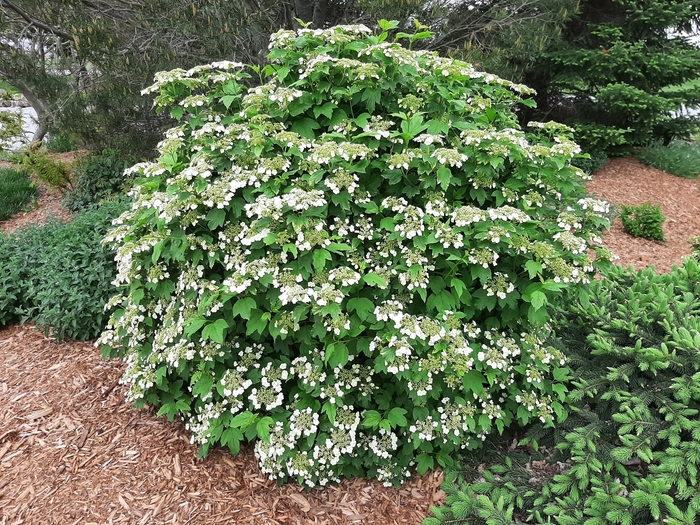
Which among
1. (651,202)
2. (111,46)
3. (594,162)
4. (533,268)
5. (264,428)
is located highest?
(111,46)

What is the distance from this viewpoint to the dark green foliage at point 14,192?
6779 millimetres

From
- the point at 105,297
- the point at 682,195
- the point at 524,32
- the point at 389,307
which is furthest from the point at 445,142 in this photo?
the point at 682,195

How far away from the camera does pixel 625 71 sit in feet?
21.9

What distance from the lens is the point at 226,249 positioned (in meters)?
2.25

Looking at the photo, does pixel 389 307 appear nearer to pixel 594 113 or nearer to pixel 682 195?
pixel 682 195

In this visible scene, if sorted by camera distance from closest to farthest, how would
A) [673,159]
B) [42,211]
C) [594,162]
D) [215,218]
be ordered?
[215,218], [42,211], [594,162], [673,159]

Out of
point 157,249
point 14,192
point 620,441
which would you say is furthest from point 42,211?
point 620,441

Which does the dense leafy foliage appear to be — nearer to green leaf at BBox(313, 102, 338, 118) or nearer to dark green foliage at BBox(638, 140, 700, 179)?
green leaf at BBox(313, 102, 338, 118)

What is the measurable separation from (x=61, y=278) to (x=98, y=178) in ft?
12.8

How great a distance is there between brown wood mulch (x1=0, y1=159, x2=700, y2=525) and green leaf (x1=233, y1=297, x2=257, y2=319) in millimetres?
1076

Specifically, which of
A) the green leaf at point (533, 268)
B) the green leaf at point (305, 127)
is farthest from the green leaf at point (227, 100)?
the green leaf at point (533, 268)

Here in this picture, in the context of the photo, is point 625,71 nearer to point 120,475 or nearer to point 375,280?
point 375,280

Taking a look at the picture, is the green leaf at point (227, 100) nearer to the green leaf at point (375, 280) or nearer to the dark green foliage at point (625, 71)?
the green leaf at point (375, 280)

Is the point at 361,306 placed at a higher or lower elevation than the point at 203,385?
higher
